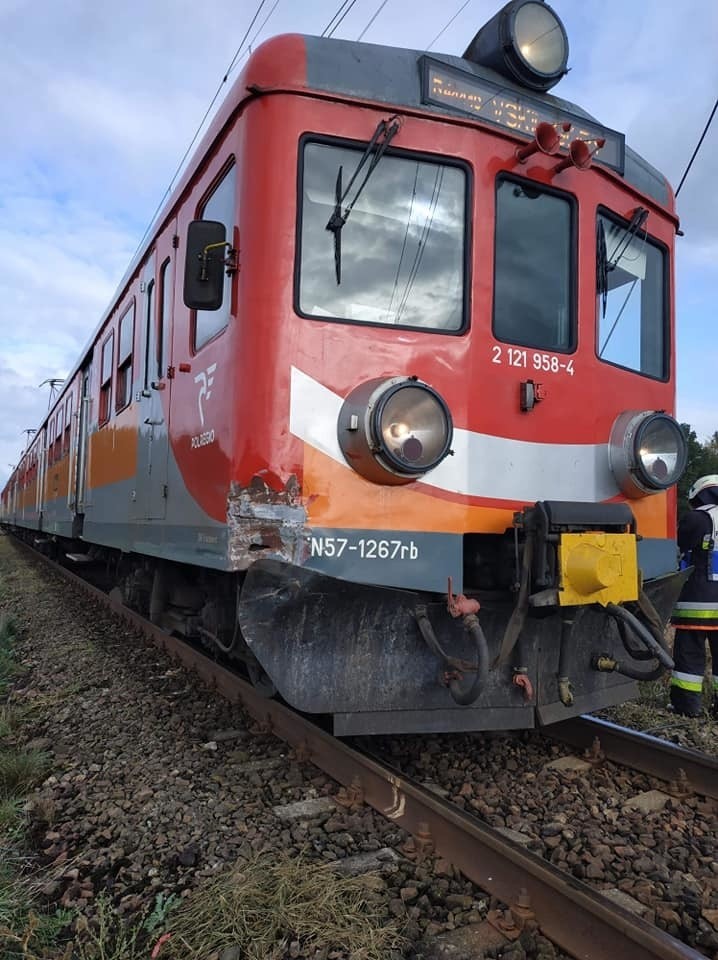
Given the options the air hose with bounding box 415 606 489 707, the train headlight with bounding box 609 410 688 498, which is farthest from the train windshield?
the air hose with bounding box 415 606 489 707

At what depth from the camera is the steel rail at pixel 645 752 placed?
12.1 ft

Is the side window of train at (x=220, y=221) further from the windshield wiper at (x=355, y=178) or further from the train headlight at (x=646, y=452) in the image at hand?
the train headlight at (x=646, y=452)

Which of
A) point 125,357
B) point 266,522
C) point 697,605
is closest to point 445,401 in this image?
point 266,522

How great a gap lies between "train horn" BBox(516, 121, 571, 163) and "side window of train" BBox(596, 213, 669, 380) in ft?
2.03

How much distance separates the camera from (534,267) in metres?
4.00

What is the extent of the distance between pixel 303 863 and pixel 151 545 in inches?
102

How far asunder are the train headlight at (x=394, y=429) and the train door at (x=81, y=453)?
5853 mm

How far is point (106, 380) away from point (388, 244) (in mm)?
4777

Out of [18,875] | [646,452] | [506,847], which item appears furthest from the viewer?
[646,452]

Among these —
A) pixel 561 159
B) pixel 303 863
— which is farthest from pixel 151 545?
pixel 561 159

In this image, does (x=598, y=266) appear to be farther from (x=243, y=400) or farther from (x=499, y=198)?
(x=243, y=400)

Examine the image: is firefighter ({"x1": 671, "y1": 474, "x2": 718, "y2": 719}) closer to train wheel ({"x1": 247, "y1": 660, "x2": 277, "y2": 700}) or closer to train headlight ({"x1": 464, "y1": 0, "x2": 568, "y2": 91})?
train wheel ({"x1": 247, "y1": 660, "x2": 277, "y2": 700})

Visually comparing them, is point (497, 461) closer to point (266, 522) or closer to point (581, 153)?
point (266, 522)

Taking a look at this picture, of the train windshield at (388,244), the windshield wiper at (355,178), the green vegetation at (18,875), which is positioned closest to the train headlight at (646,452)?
the train windshield at (388,244)
